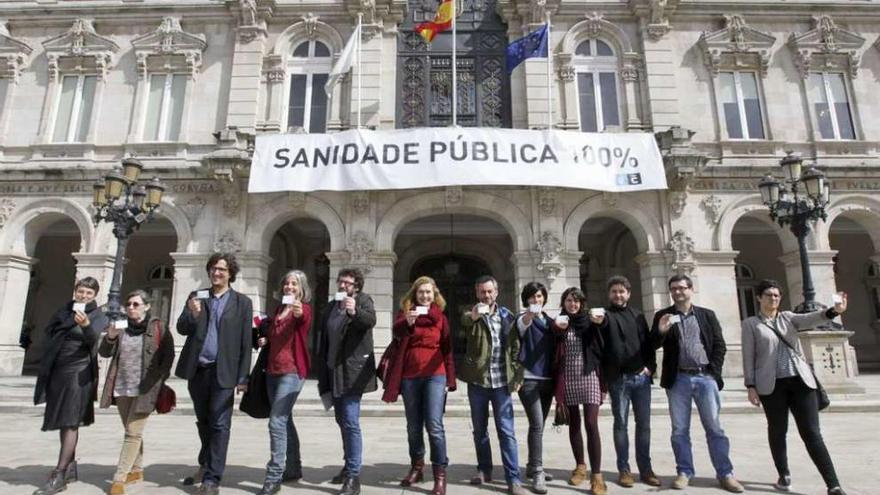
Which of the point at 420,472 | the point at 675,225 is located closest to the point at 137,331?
the point at 420,472

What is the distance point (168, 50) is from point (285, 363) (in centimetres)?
1540

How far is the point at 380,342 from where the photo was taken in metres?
14.3

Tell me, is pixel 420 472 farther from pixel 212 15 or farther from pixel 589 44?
pixel 212 15

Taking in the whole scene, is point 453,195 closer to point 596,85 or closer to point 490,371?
point 596,85

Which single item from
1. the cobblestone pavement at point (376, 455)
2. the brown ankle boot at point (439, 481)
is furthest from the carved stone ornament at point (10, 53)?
the brown ankle boot at point (439, 481)

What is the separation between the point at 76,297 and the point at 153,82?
1388 centimetres

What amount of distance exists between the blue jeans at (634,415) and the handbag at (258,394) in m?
3.38

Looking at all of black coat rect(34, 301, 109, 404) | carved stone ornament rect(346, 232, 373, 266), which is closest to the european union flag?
carved stone ornament rect(346, 232, 373, 266)

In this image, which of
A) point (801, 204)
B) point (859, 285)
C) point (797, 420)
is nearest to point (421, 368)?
point (797, 420)

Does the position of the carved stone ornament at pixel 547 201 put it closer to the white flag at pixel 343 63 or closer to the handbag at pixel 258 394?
the white flag at pixel 343 63

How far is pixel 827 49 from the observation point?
16703 millimetres

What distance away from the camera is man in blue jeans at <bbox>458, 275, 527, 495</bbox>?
510 cm

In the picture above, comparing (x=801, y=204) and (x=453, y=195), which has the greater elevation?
(x=453, y=195)

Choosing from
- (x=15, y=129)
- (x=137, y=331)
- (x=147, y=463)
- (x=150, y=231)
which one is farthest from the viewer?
(x=150, y=231)
